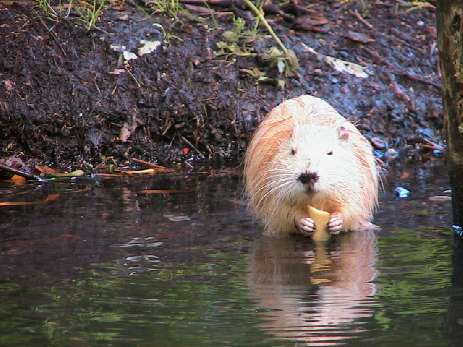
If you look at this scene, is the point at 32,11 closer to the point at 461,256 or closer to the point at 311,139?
the point at 311,139

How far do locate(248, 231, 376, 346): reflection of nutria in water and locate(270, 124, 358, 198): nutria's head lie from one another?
349 mm

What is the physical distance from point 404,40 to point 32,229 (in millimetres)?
5144

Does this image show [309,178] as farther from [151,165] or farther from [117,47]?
[117,47]

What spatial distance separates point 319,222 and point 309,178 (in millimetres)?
417

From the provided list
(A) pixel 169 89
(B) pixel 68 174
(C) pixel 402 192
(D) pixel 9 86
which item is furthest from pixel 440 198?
(D) pixel 9 86

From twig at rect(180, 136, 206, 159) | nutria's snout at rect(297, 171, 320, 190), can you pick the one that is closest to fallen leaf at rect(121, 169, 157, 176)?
twig at rect(180, 136, 206, 159)

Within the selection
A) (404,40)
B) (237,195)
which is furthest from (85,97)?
(404,40)

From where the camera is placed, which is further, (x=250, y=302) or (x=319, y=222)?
(x=319, y=222)

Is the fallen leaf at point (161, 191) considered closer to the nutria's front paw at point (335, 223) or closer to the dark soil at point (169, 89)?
the dark soil at point (169, 89)

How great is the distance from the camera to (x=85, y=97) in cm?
882

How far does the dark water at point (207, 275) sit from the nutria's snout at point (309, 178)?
375 mm

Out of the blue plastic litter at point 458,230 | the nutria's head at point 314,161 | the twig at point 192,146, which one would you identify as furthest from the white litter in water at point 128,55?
the blue plastic litter at point 458,230

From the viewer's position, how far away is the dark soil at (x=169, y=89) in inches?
342

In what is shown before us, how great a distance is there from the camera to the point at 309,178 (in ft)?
20.1
